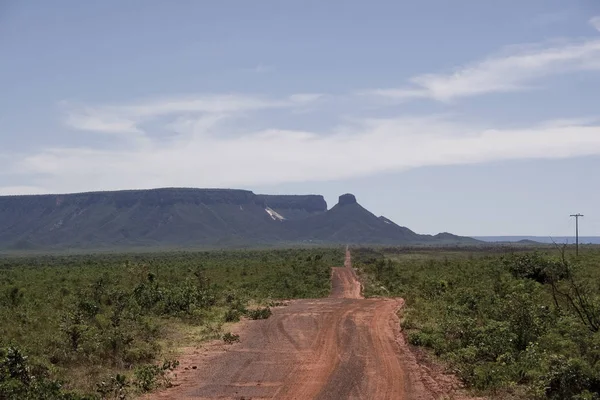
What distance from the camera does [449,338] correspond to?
1855 centimetres

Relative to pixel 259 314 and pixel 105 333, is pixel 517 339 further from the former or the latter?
pixel 259 314

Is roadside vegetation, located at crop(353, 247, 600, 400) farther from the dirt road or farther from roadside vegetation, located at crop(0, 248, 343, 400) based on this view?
roadside vegetation, located at crop(0, 248, 343, 400)

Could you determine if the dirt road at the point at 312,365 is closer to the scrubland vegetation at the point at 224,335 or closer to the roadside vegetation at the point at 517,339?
the scrubland vegetation at the point at 224,335

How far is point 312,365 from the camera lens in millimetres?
15586

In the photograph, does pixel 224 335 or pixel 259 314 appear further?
pixel 259 314

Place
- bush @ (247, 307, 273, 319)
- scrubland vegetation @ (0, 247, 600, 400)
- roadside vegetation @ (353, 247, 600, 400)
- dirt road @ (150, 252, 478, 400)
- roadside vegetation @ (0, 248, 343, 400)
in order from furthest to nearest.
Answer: bush @ (247, 307, 273, 319)
dirt road @ (150, 252, 478, 400)
roadside vegetation @ (0, 248, 343, 400)
scrubland vegetation @ (0, 247, 600, 400)
roadside vegetation @ (353, 247, 600, 400)

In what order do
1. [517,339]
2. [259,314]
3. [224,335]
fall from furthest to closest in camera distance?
[259,314] → [224,335] → [517,339]

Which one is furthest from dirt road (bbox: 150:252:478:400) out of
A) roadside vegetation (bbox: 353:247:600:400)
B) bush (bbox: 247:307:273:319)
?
roadside vegetation (bbox: 353:247:600:400)

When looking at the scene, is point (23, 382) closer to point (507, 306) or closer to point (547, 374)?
point (547, 374)

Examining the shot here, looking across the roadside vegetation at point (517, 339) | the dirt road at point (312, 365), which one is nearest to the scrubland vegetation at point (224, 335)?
the roadside vegetation at point (517, 339)

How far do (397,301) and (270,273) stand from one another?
1904 cm

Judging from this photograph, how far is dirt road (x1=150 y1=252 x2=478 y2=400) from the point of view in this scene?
12.9 m

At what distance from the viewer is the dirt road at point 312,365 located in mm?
12914

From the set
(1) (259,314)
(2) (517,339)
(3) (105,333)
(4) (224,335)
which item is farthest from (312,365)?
(1) (259,314)
